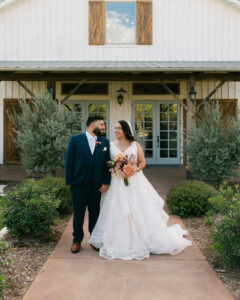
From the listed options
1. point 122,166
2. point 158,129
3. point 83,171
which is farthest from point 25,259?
point 158,129

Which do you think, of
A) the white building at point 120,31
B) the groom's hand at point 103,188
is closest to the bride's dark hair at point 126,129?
the groom's hand at point 103,188

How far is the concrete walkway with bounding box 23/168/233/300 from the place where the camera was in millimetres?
3023

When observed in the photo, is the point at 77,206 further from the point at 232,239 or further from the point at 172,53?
the point at 172,53

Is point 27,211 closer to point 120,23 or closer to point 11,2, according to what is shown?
point 120,23

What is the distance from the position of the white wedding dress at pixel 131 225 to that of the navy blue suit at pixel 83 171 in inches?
6.7

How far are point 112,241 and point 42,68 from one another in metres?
5.76

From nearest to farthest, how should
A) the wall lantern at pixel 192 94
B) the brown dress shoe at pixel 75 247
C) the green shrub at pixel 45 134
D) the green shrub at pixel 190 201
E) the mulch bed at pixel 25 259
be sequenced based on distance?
the mulch bed at pixel 25 259 → the brown dress shoe at pixel 75 247 → the green shrub at pixel 190 201 → the green shrub at pixel 45 134 → the wall lantern at pixel 192 94

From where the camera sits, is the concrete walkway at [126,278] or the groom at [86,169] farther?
the groom at [86,169]

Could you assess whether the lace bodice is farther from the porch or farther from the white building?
the porch

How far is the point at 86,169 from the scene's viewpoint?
404 centimetres

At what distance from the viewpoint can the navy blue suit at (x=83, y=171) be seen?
4.03 m

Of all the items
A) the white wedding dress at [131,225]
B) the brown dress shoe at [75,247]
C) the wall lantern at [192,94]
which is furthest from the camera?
the wall lantern at [192,94]

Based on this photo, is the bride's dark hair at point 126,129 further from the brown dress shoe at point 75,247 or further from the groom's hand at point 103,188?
the brown dress shoe at point 75,247

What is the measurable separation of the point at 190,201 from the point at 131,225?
198cm
